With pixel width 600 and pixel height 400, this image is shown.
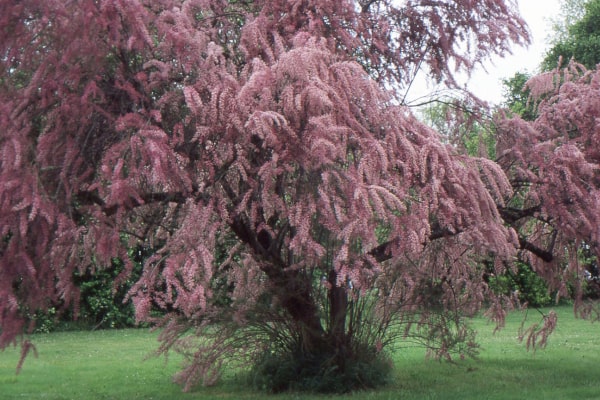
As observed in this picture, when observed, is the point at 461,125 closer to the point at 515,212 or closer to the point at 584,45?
the point at 515,212

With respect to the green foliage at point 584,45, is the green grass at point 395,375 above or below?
below

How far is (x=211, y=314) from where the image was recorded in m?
7.97

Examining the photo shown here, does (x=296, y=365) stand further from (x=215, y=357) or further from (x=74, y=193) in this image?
(x=74, y=193)

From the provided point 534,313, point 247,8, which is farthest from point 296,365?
point 534,313

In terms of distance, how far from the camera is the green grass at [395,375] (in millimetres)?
8141

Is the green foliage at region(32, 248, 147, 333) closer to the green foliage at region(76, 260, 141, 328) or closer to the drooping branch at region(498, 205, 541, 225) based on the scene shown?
the green foliage at region(76, 260, 141, 328)

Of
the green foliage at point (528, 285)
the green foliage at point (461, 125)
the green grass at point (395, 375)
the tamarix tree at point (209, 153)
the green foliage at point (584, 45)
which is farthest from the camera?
the green foliage at point (584, 45)

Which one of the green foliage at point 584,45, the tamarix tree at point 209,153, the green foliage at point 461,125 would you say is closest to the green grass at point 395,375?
the tamarix tree at point 209,153

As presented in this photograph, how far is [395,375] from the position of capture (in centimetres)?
936

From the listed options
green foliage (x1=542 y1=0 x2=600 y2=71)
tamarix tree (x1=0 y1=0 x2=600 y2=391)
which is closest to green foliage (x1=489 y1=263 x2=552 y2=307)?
green foliage (x1=542 y1=0 x2=600 y2=71)

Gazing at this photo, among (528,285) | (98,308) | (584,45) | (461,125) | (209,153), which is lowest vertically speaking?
(98,308)

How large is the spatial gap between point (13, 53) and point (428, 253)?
17.6ft

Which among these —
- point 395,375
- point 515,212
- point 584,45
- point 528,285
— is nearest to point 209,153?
point 515,212

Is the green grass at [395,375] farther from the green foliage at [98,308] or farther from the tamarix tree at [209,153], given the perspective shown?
the tamarix tree at [209,153]
